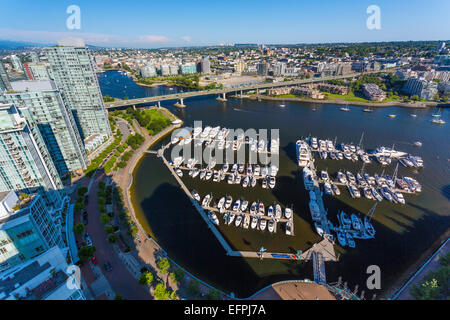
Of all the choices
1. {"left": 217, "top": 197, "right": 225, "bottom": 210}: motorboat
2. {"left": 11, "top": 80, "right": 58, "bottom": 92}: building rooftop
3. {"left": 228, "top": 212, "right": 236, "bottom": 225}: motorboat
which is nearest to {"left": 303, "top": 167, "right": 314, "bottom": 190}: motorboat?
{"left": 228, "top": 212, "right": 236, "bottom": 225}: motorboat

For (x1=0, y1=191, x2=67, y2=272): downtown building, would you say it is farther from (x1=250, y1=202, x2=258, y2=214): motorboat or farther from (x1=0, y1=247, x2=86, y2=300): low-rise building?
(x1=250, y1=202, x2=258, y2=214): motorboat

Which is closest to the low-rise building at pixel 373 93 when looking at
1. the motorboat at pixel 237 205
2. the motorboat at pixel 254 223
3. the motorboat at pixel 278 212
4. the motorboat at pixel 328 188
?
the motorboat at pixel 328 188

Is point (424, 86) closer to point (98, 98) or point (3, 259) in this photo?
point (98, 98)

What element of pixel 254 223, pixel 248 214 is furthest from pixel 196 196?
pixel 254 223

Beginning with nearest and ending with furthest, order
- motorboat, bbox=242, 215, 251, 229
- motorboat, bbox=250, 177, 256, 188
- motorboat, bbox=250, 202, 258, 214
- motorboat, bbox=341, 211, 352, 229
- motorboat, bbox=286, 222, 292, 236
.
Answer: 1. motorboat, bbox=286, 222, 292, 236
2. motorboat, bbox=341, 211, 352, 229
3. motorboat, bbox=242, 215, 251, 229
4. motorboat, bbox=250, 202, 258, 214
5. motorboat, bbox=250, 177, 256, 188

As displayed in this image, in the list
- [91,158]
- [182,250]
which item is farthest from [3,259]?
[91,158]

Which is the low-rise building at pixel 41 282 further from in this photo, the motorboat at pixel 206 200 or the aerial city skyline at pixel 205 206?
the motorboat at pixel 206 200
